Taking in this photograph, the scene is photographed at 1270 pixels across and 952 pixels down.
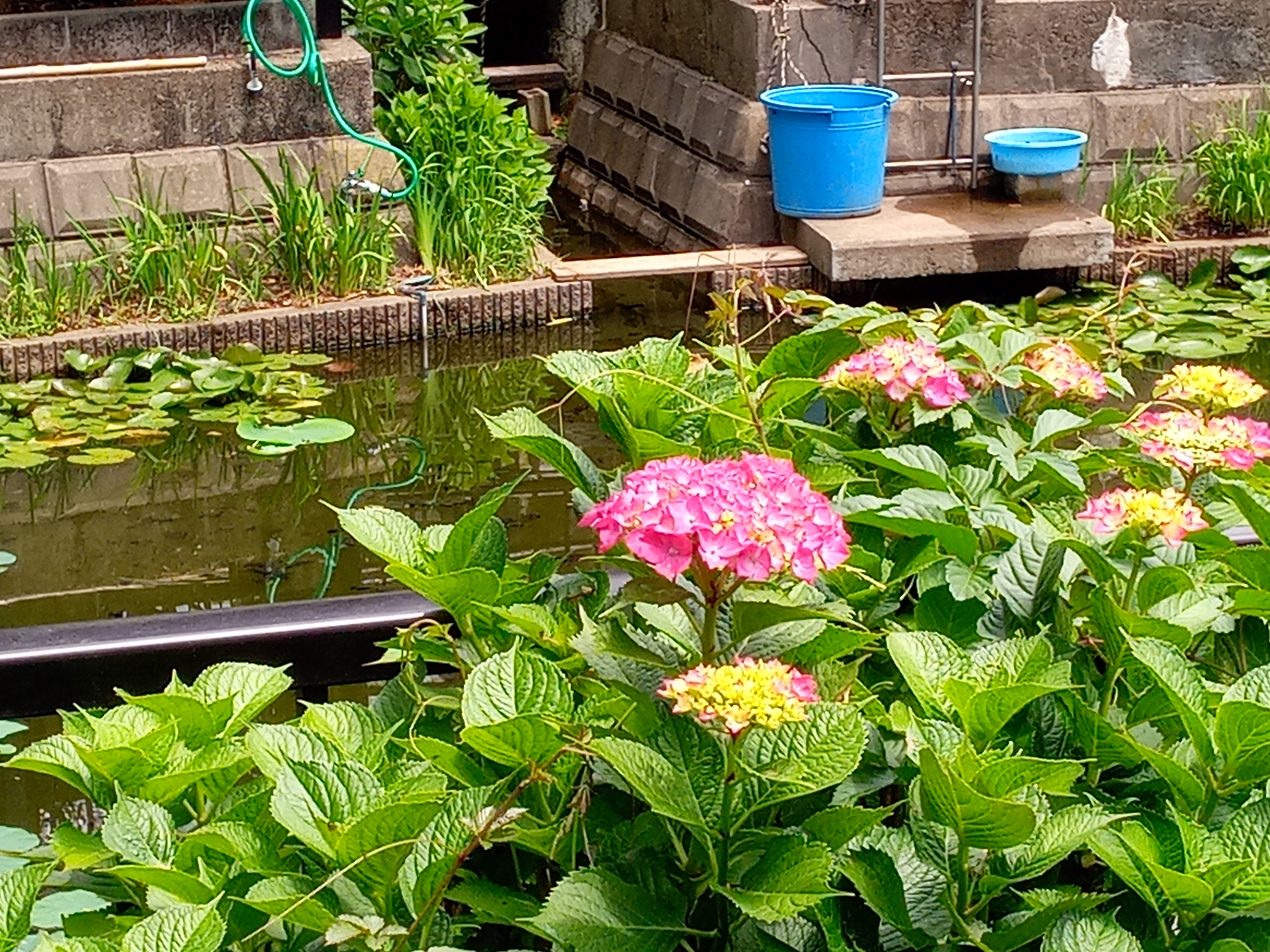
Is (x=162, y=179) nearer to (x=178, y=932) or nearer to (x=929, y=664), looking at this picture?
(x=929, y=664)

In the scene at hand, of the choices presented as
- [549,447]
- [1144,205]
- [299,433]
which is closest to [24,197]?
[299,433]

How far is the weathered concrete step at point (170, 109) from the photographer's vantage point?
19.4 ft

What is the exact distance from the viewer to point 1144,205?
7016 millimetres

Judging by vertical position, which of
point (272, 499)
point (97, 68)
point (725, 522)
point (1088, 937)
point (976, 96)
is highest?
point (725, 522)

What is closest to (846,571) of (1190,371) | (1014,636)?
(1014,636)

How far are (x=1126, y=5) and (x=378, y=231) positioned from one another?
3.07m

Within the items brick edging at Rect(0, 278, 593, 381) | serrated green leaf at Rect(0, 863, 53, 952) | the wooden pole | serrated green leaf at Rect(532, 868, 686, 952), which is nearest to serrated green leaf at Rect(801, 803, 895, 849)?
serrated green leaf at Rect(532, 868, 686, 952)

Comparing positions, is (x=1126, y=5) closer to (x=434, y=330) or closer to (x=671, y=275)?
(x=671, y=275)

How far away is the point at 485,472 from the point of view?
491 centimetres

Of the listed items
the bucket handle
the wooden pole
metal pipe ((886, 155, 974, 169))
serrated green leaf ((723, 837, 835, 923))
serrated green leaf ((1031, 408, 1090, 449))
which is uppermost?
serrated green leaf ((1031, 408, 1090, 449))

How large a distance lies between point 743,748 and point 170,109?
5.31m

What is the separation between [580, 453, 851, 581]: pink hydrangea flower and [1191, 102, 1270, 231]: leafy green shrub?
6.19 metres

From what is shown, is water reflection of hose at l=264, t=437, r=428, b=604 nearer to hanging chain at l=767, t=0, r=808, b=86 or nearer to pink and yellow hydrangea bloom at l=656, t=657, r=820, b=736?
hanging chain at l=767, t=0, r=808, b=86

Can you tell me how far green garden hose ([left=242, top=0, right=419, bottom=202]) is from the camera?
5977mm
